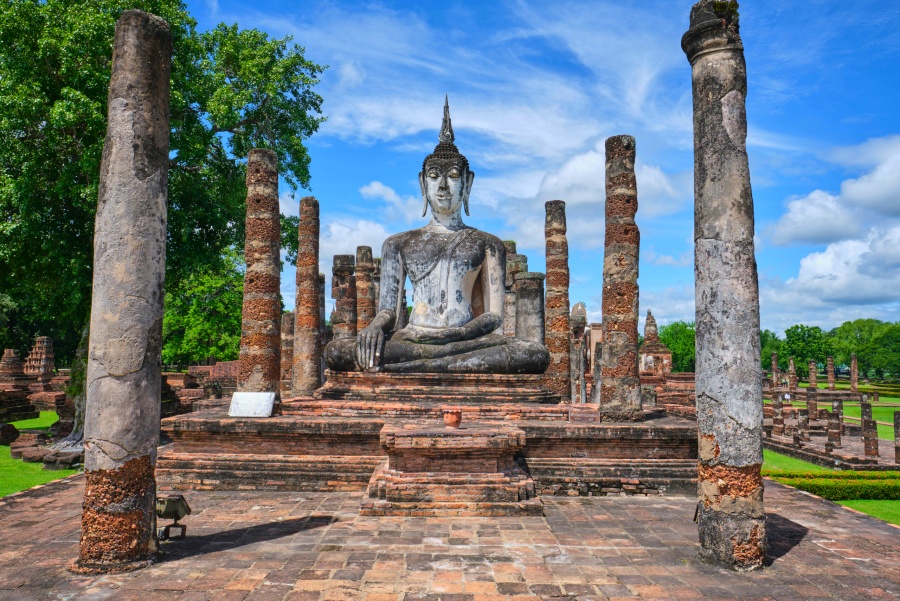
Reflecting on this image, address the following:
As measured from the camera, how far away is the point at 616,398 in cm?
908

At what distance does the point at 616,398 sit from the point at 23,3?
13.5 metres

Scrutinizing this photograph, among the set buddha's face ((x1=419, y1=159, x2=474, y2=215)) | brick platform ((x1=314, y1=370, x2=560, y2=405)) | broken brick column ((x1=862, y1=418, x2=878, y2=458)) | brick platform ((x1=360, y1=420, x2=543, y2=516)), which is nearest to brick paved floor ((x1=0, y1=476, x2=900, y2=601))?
brick platform ((x1=360, y1=420, x2=543, y2=516))

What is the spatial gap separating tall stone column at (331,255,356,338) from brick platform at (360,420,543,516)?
12.9 meters

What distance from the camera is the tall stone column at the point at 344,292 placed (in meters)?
19.7

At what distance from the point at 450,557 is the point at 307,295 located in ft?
36.9

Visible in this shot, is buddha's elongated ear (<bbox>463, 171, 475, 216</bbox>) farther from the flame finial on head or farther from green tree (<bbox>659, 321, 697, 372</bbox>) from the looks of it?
green tree (<bbox>659, 321, 697, 372</bbox>)

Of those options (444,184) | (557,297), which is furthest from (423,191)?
(557,297)

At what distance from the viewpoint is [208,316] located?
3469 centimetres

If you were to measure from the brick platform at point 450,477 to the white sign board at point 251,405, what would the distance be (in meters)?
2.86

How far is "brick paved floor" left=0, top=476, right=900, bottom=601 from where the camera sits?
4723 millimetres

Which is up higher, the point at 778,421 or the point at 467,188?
the point at 467,188

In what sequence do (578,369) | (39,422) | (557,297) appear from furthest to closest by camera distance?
(39,422)
(578,369)
(557,297)

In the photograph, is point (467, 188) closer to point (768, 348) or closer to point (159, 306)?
point (159, 306)

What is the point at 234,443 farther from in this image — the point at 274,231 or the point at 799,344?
the point at 799,344
